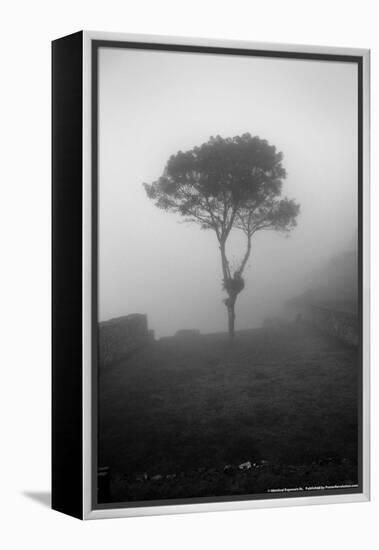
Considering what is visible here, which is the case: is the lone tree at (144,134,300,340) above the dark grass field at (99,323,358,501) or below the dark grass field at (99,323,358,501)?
above

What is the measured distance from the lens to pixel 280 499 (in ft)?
25.5

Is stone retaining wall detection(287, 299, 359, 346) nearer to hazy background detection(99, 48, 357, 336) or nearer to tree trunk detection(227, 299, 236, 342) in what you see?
hazy background detection(99, 48, 357, 336)

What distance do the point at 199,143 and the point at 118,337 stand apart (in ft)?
6.88

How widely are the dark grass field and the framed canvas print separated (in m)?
0.01

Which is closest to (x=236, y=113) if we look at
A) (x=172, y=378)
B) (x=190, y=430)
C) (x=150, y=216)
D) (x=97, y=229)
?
(x=150, y=216)

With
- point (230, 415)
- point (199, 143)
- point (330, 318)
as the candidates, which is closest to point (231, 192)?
point (199, 143)

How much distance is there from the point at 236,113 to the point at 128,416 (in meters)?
3.21

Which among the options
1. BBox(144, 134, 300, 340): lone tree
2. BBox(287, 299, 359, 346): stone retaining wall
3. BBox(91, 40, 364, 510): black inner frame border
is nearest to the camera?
BBox(91, 40, 364, 510): black inner frame border

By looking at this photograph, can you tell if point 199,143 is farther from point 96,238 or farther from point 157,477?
point 157,477

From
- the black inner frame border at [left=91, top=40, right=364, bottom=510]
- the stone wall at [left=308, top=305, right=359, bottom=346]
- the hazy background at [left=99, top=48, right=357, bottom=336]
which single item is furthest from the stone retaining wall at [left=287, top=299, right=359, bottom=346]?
the black inner frame border at [left=91, top=40, right=364, bottom=510]

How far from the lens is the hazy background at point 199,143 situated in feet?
24.5

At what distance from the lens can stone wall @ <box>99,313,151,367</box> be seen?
7410 millimetres

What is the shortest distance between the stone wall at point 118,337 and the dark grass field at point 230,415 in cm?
12

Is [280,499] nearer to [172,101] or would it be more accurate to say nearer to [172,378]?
[172,378]
